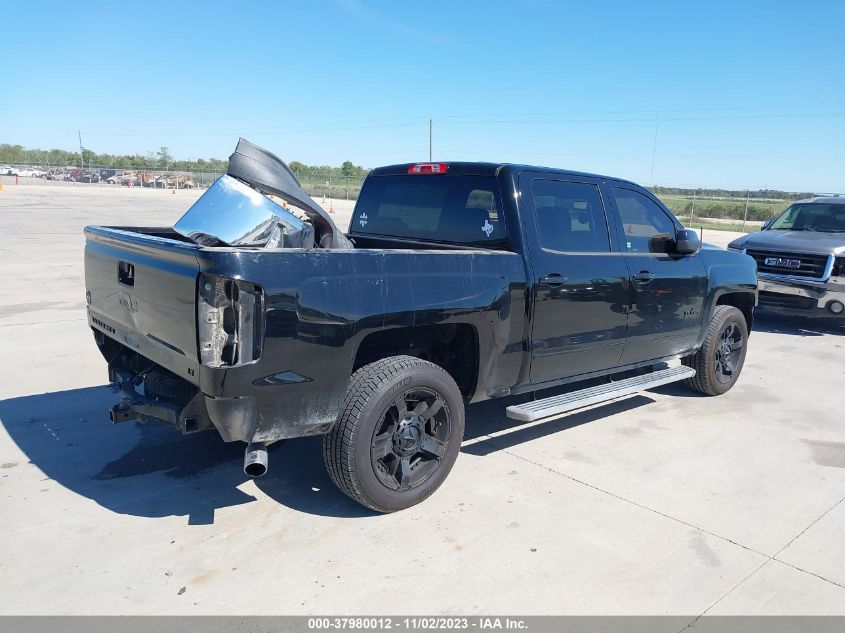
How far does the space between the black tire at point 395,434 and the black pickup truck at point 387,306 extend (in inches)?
0.4

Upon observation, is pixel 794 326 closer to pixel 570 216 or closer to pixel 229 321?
pixel 570 216

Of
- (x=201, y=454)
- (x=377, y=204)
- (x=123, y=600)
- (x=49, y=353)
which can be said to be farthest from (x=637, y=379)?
(x=49, y=353)

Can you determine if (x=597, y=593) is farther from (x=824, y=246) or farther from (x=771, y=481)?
(x=824, y=246)

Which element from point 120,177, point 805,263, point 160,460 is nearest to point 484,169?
point 160,460

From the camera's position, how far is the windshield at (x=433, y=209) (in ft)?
14.8

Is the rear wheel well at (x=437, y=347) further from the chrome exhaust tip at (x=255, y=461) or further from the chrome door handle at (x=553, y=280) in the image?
the chrome exhaust tip at (x=255, y=461)

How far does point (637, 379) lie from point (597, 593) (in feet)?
8.37

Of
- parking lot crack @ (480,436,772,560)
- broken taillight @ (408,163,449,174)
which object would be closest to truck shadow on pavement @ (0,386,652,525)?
parking lot crack @ (480,436,772,560)

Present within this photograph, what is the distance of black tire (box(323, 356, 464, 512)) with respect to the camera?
11.5ft

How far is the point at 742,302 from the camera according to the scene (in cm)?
662

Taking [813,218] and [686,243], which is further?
[813,218]

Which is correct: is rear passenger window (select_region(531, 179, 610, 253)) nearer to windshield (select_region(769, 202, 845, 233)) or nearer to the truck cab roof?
the truck cab roof

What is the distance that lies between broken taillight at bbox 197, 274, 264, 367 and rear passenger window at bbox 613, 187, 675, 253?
10.3 ft

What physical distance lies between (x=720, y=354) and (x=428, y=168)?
3428 mm
